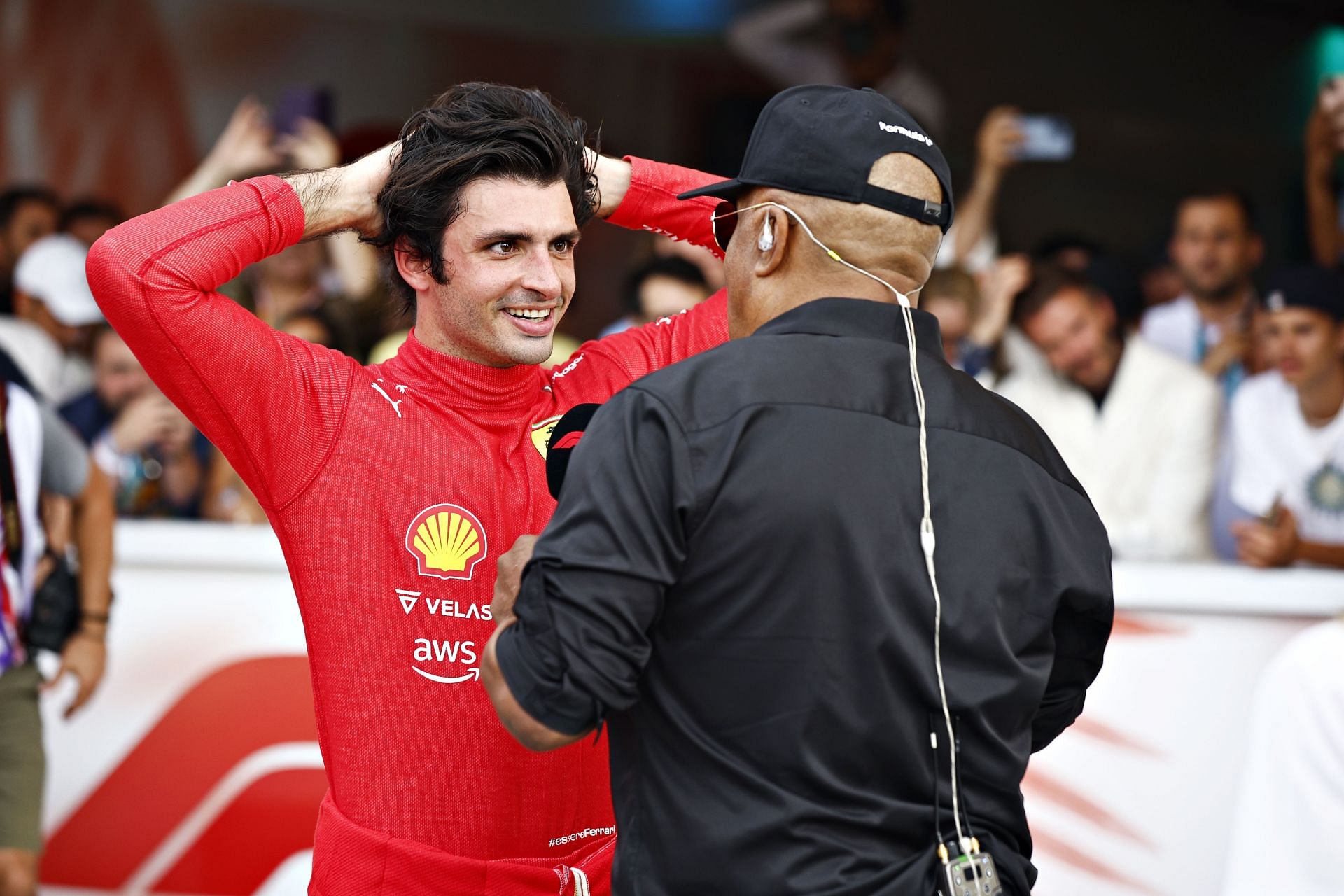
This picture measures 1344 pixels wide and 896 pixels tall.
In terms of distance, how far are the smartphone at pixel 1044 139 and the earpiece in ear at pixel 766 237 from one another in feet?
14.0

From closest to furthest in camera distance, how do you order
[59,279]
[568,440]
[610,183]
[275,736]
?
1. [568,440]
2. [610,183]
3. [275,736]
4. [59,279]

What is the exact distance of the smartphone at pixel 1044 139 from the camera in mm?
5801

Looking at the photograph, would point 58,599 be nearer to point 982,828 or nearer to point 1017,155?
point 982,828

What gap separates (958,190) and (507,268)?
194 inches

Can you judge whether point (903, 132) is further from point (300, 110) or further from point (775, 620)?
point (300, 110)

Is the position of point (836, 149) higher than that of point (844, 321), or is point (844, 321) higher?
point (836, 149)

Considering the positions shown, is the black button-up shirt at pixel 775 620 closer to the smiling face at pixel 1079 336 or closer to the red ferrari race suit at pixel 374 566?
the red ferrari race suit at pixel 374 566

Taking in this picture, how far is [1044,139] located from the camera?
234 inches

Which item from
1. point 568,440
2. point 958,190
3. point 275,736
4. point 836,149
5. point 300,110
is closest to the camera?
point 836,149

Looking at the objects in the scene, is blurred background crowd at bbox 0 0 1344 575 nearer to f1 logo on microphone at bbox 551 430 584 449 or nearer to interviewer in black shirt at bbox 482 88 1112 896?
f1 logo on microphone at bbox 551 430 584 449

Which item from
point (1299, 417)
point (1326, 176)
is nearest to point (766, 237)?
point (1299, 417)

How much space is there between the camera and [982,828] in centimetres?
149

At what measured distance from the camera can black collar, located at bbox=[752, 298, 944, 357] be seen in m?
1.49

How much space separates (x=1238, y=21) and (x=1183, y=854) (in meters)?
4.34
